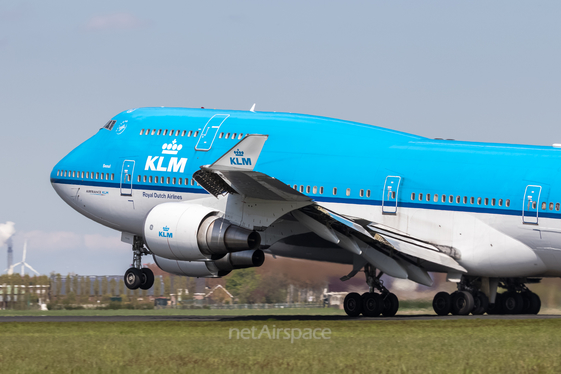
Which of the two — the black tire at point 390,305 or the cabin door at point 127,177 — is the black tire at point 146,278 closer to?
the cabin door at point 127,177

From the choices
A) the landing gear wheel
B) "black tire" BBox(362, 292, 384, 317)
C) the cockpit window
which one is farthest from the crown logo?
the landing gear wheel

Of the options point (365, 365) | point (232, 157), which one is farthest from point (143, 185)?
point (365, 365)

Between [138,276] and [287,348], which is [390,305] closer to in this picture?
[138,276]

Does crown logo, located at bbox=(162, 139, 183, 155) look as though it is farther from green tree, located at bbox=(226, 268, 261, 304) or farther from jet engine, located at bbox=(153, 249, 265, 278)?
green tree, located at bbox=(226, 268, 261, 304)

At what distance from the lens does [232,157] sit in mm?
29203

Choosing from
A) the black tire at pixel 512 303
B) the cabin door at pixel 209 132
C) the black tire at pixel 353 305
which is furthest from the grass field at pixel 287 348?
the cabin door at pixel 209 132

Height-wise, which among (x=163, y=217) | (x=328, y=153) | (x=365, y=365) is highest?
(x=328, y=153)

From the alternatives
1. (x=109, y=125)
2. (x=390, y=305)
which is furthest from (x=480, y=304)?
(x=109, y=125)

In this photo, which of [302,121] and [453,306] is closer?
[453,306]

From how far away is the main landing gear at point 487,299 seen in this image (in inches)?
1331

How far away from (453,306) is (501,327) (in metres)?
7.87

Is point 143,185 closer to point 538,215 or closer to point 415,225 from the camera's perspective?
point 415,225

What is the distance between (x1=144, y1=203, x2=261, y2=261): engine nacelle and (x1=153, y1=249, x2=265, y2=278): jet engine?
1.72m

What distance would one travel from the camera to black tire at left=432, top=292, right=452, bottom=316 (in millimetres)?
34031
